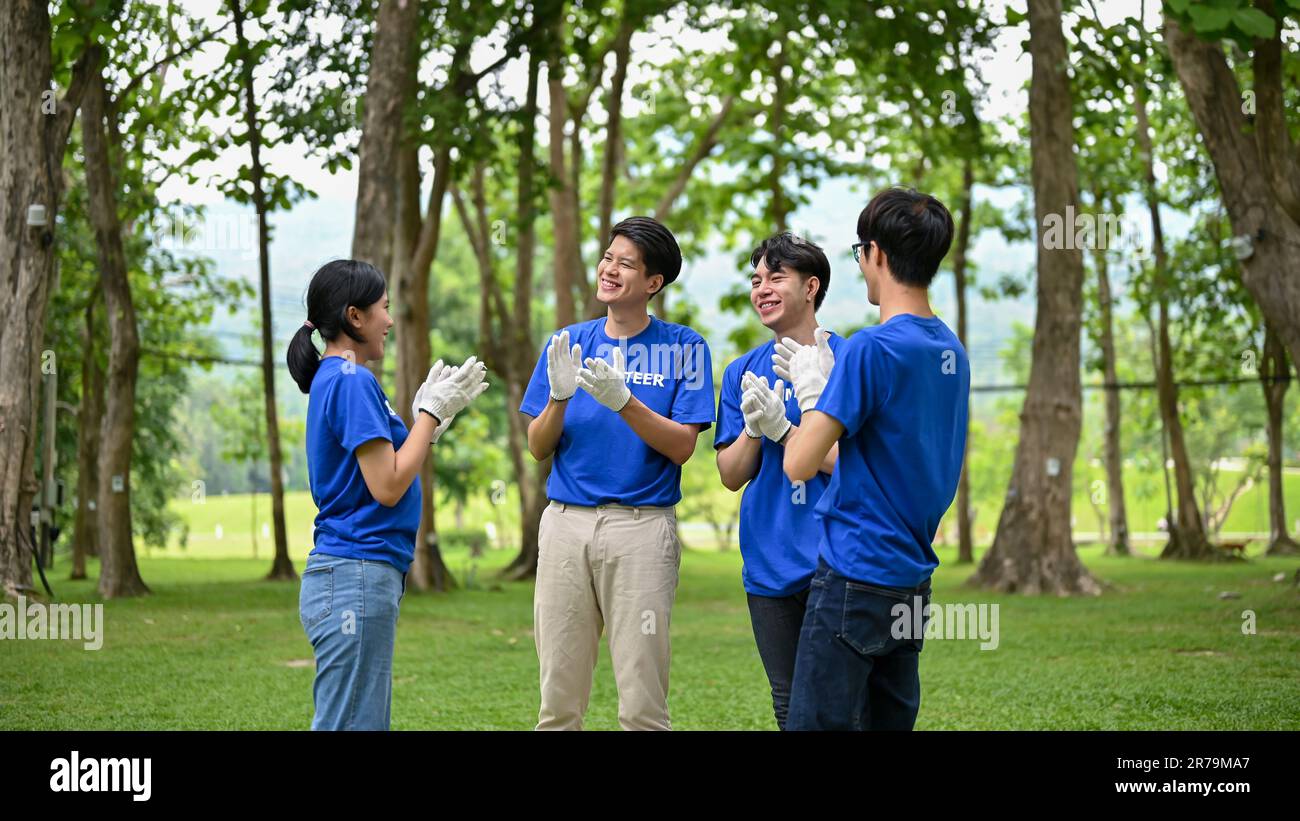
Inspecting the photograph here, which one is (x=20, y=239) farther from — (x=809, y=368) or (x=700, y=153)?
(x=700, y=153)

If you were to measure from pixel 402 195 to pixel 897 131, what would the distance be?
9564mm

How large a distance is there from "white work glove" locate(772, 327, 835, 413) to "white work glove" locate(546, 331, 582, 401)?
557mm

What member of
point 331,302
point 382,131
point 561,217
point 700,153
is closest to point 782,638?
point 331,302

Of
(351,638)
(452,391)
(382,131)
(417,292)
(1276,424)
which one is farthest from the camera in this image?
(1276,424)

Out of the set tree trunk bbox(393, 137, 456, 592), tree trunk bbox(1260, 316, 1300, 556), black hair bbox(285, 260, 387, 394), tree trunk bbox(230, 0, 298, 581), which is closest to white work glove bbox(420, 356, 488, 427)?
black hair bbox(285, 260, 387, 394)

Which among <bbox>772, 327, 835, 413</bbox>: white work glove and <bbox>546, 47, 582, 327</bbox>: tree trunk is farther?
<bbox>546, 47, 582, 327</bbox>: tree trunk

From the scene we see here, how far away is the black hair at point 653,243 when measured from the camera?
3.60 meters

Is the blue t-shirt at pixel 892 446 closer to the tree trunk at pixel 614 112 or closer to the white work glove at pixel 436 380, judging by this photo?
the white work glove at pixel 436 380

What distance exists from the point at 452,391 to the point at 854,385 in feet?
3.44

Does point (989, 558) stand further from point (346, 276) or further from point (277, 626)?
point (346, 276)

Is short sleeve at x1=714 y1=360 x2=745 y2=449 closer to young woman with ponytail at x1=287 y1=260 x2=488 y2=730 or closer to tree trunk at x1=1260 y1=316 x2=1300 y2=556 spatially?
young woman with ponytail at x1=287 y1=260 x2=488 y2=730

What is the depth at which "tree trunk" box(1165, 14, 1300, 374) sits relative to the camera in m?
8.69

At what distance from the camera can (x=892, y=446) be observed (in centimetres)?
284
